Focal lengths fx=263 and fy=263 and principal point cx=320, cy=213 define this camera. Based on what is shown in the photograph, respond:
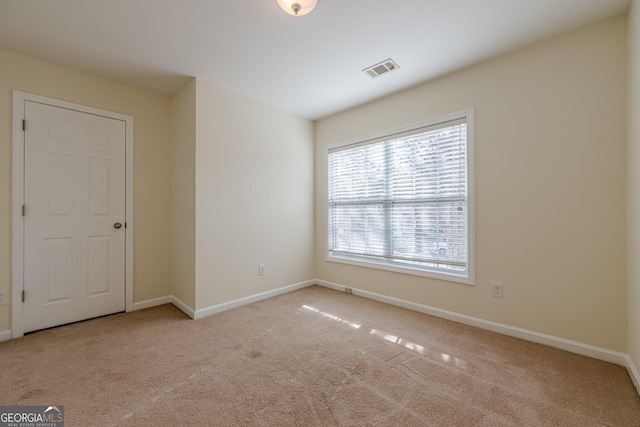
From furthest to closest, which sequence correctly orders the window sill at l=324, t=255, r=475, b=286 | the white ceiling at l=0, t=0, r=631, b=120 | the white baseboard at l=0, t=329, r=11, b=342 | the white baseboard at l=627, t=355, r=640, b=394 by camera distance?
the window sill at l=324, t=255, r=475, b=286 < the white baseboard at l=0, t=329, r=11, b=342 < the white ceiling at l=0, t=0, r=631, b=120 < the white baseboard at l=627, t=355, r=640, b=394

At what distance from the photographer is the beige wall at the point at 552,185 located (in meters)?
1.96

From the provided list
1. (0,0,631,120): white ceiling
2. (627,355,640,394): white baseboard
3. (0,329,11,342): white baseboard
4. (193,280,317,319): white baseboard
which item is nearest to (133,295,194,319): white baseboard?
(193,280,317,319): white baseboard

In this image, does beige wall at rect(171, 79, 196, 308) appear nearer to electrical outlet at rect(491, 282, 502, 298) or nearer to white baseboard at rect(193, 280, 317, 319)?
white baseboard at rect(193, 280, 317, 319)

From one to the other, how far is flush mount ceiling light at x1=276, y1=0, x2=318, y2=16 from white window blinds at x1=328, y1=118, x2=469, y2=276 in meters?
1.75

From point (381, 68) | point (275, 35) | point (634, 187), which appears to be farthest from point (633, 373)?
point (275, 35)

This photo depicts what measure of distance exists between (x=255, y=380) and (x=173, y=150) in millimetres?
2858

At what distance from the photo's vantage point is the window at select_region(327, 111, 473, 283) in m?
2.71

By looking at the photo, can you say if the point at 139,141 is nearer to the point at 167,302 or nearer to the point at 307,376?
the point at 167,302

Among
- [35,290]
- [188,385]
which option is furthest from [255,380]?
[35,290]

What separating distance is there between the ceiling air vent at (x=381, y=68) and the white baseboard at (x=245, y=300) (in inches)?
113

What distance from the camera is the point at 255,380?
5.80 ft

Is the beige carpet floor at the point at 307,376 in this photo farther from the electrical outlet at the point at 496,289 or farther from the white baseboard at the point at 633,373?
the electrical outlet at the point at 496,289

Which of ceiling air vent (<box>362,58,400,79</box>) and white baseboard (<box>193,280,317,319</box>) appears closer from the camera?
ceiling air vent (<box>362,58,400,79</box>)

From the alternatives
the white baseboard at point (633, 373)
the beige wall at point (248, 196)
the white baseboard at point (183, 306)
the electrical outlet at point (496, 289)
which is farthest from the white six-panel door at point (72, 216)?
the white baseboard at point (633, 373)
